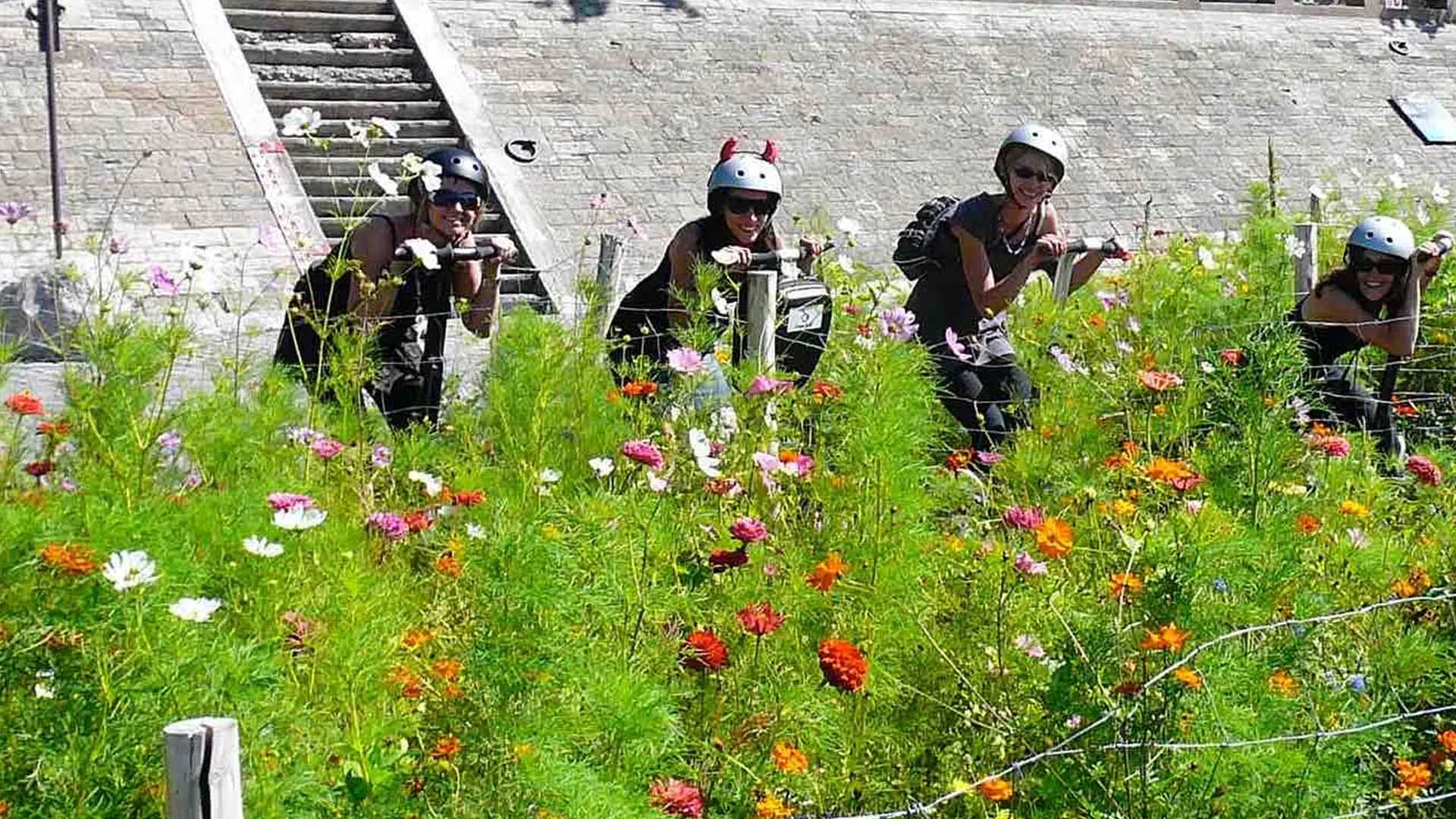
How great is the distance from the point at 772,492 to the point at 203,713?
1.81 meters

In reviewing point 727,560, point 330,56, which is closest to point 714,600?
point 727,560

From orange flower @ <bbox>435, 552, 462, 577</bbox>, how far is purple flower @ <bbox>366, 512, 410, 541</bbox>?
0.23 meters

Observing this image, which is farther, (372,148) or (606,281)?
(372,148)

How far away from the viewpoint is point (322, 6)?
14945 millimetres

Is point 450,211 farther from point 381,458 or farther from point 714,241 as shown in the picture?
point 381,458

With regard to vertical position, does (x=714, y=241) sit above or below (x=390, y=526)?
below

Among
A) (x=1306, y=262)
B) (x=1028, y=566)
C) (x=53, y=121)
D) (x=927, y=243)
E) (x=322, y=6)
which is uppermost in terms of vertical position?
(x=1028, y=566)

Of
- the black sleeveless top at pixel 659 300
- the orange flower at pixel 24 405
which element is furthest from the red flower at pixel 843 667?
the black sleeveless top at pixel 659 300

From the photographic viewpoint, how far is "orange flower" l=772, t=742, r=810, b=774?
2.53 metres

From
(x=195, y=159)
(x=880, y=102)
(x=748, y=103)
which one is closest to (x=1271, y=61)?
(x=880, y=102)

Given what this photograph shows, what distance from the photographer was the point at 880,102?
51.3 feet

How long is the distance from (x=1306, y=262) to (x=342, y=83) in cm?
865

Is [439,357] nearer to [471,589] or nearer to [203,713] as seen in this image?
[471,589]

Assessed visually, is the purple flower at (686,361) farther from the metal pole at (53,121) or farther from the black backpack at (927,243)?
the metal pole at (53,121)
